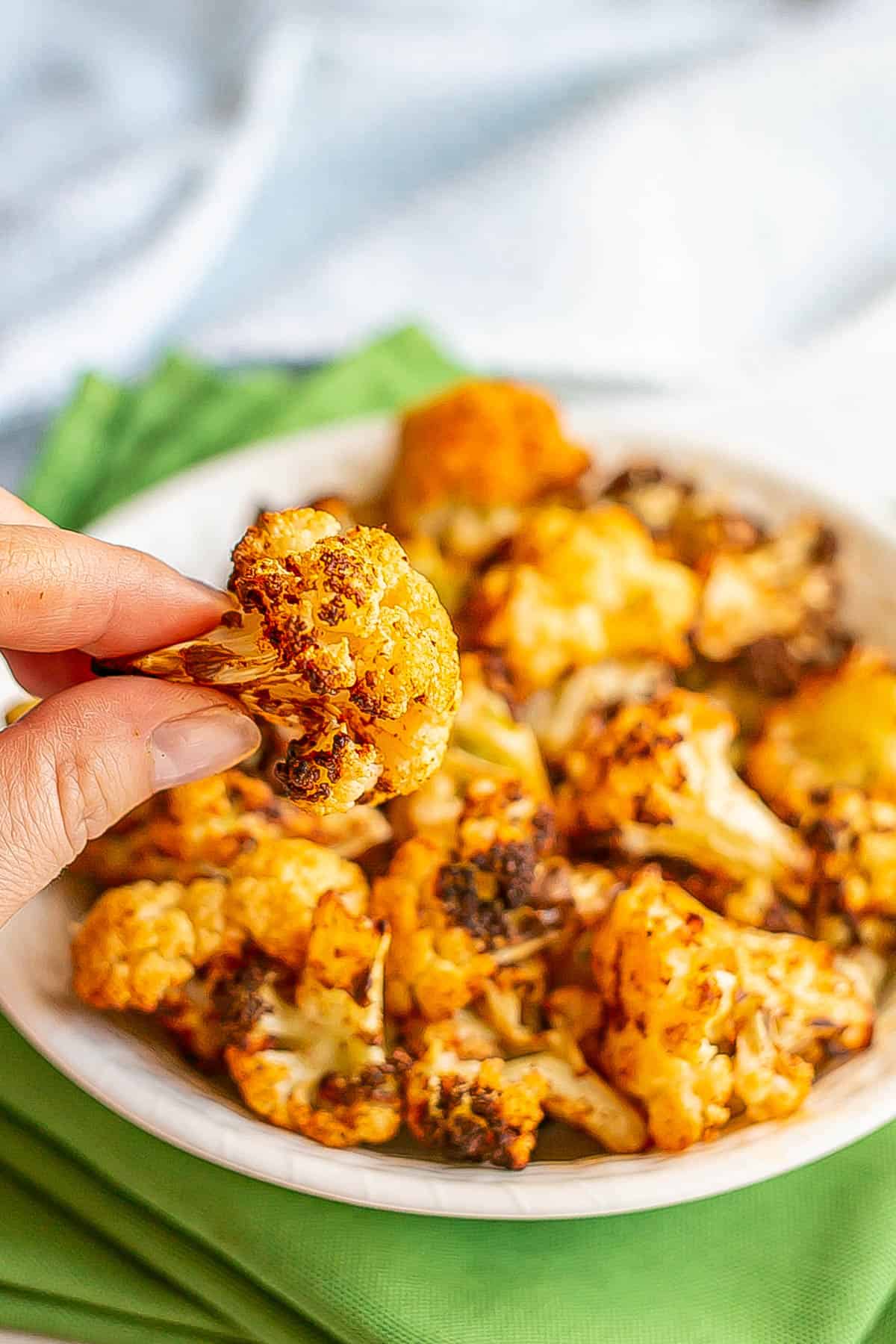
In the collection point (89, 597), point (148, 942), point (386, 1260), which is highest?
point (89, 597)

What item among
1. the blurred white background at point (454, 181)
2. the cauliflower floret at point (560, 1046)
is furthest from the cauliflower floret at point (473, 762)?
the blurred white background at point (454, 181)

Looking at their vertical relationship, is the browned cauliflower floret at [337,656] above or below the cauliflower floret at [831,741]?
above

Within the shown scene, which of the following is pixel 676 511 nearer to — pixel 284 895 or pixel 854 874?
pixel 854 874

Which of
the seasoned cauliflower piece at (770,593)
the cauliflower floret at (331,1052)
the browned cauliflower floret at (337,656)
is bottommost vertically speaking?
the cauliflower floret at (331,1052)

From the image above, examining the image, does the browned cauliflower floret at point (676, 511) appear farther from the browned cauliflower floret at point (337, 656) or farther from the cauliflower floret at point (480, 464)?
the browned cauliflower floret at point (337, 656)

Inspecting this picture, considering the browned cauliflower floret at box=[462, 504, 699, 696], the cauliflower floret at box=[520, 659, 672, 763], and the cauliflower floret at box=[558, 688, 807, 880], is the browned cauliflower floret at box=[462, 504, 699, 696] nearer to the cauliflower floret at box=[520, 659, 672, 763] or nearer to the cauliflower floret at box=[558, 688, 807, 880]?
the cauliflower floret at box=[520, 659, 672, 763]

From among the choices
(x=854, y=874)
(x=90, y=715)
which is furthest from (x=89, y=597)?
(x=854, y=874)
